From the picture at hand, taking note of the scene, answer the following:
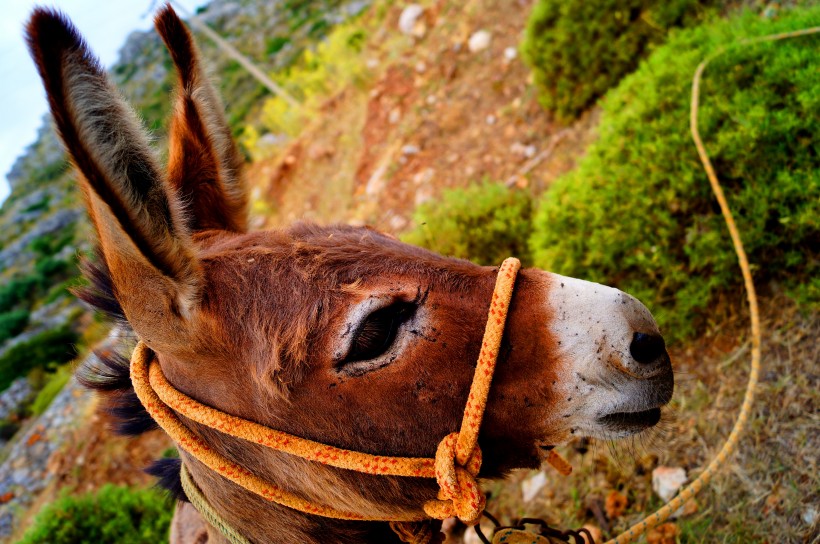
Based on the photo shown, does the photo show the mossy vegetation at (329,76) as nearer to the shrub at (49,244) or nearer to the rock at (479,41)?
the rock at (479,41)

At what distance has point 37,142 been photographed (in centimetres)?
4406

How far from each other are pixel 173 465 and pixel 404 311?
1254 mm

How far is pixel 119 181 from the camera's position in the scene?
1185mm

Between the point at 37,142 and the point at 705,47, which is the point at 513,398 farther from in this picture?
the point at 37,142

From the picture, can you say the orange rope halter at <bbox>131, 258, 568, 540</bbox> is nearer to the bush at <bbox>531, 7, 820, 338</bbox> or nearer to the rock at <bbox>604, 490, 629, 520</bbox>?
the rock at <bbox>604, 490, 629, 520</bbox>

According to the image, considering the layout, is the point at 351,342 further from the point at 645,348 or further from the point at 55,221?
the point at 55,221

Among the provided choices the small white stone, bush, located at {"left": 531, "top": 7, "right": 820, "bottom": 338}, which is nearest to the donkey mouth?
bush, located at {"left": 531, "top": 7, "right": 820, "bottom": 338}

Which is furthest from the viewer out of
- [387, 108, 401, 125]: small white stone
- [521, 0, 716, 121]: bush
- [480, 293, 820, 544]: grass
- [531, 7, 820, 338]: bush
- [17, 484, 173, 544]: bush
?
[387, 108, 401, 125]: small white stone

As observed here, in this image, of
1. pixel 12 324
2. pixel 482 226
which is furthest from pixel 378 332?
pixel 12 324

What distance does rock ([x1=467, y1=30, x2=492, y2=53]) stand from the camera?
732cm

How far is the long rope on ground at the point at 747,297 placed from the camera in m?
1.81

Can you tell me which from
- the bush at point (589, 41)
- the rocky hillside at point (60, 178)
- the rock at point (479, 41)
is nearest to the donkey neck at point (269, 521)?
the bush at point (589, 41)

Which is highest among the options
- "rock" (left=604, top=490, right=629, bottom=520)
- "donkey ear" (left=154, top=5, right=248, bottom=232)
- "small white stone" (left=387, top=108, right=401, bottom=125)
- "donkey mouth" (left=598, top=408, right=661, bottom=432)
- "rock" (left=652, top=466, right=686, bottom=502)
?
"donkey ear" (left=154, top=5, right=248, bottom=232)

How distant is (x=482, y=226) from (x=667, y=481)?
96.6 inches
